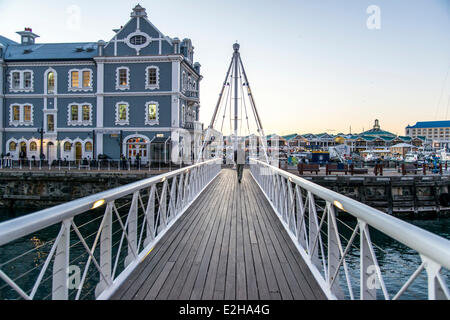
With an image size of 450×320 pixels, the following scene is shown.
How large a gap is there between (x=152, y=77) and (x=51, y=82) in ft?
32.0

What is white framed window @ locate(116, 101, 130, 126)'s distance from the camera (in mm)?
27594

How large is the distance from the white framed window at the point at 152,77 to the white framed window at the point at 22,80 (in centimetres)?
1117

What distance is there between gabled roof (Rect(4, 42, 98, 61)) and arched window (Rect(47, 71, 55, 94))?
143cm

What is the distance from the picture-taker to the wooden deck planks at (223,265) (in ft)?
10.5

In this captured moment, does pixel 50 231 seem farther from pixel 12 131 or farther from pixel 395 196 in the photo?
pixel 12 131

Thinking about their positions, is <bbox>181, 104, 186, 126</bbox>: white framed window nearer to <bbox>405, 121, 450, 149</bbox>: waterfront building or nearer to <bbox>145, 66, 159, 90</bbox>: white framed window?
<bbox>145, 66, 159, 90</bbox>: white framed window

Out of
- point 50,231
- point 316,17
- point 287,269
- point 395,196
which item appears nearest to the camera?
point 287,269

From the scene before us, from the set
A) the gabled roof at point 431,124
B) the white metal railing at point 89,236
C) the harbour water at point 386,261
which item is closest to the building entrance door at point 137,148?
the harbour water at point 386,261

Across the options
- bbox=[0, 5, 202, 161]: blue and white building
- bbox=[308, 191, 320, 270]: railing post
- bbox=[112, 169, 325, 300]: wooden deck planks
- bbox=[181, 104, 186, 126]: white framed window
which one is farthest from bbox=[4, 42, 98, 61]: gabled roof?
bbox=[308, 191, 320, 270]: railing post

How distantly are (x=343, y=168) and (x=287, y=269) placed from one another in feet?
62.7
